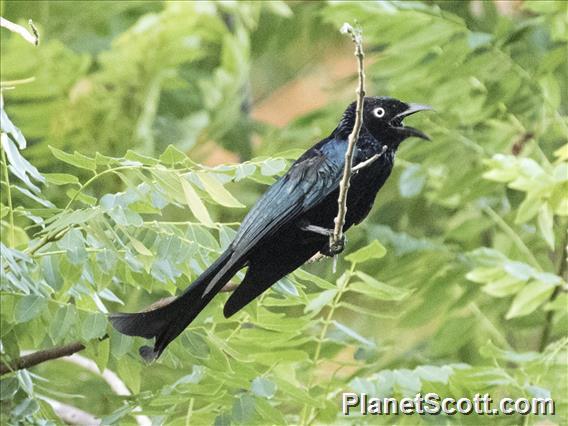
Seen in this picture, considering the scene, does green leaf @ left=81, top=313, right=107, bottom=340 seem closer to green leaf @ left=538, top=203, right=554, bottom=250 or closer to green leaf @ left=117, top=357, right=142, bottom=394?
green leaf @ left=117, top=357, right=142, bottom=394

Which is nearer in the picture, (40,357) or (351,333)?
(40,357)

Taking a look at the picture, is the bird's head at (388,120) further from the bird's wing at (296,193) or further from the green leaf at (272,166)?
the green leaf at (272,166)

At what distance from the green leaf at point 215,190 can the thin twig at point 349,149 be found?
20 centimetres

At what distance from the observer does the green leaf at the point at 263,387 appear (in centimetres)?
254

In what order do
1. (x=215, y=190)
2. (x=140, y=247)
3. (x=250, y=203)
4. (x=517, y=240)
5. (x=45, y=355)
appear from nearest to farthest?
(x=215, y=190) < (x=140, y=247) < (x=45, y=355) < (x=517, y=240) < (x=250, y=203)

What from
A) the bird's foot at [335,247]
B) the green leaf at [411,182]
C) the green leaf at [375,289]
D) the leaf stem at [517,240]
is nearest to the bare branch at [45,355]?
the bird's foot at [335,247]

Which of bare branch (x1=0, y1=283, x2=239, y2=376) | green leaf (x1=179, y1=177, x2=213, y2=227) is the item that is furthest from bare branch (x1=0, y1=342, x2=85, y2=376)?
green leaf (x1=179, y1=177, x2=213, y2=227)

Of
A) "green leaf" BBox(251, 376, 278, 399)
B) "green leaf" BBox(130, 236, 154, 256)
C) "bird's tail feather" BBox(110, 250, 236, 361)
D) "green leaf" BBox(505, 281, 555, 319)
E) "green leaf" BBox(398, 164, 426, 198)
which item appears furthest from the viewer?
"green leaf" BBox(398, 164, 426, 198)

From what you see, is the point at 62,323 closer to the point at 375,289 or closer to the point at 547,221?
the point at 375,289

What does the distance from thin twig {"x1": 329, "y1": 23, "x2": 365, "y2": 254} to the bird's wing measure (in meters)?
0.10

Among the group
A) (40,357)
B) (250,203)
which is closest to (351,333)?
(40,357)

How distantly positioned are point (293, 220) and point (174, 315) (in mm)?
249

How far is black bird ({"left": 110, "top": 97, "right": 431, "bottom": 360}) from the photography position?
1764 mm

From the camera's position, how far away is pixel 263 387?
2.55 m
